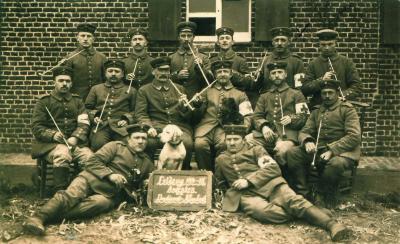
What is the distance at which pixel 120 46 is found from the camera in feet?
29.2

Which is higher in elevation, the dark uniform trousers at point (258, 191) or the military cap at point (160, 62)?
the military cap at point (160, 62)

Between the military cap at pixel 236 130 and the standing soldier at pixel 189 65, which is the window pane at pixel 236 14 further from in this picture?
the military cap at pixel 236 130

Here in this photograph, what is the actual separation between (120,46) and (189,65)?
Result: 7.00ft

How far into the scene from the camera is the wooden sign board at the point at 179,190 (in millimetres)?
5719

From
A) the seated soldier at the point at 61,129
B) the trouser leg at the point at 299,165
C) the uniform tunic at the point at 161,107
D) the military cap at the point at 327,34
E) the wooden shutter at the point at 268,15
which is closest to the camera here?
the trouser leg at the point at 299,165

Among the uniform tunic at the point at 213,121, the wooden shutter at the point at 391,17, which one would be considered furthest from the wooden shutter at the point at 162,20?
the wooden shutter at the point at 391,17

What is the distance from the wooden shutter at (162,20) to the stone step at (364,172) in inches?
118

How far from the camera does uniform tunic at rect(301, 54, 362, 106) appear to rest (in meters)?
6.88

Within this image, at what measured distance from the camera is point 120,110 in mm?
6863

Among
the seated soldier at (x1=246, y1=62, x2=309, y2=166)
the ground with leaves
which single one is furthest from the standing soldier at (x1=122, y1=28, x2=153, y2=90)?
the ground with leaves

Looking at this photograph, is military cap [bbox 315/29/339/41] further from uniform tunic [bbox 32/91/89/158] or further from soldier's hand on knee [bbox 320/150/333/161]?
uniform tunic [bbox 32/91/89/158]

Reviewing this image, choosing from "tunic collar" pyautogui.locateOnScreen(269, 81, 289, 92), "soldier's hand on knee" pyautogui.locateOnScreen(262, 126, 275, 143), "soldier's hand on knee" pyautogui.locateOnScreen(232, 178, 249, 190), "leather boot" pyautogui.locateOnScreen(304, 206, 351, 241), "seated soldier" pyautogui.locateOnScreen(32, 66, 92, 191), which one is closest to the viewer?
"leather boot" pyautogui.locateOnScreen(304, 206, 351, 241)

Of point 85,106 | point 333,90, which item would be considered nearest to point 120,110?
point 85,106

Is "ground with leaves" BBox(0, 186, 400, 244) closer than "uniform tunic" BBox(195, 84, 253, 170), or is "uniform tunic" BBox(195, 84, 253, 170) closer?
"ground with leaves" BBox(0, 186, 400, 244)
